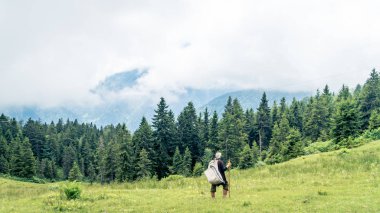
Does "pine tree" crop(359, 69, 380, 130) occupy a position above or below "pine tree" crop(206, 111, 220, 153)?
above

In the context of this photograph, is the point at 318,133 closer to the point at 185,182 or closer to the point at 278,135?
the point at 278,135

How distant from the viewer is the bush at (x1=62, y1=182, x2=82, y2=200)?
23.6m

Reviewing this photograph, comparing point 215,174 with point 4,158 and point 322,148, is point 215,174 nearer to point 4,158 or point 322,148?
point 322,148

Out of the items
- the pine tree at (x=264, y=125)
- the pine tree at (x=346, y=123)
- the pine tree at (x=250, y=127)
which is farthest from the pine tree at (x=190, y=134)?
the pine tree at (x=346, y=123)

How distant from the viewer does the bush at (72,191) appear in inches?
928

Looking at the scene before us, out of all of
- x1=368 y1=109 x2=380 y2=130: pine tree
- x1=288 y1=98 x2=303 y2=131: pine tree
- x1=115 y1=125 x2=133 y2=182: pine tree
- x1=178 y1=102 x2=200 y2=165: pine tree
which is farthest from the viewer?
x1=288 y1=98 x2=303 y2=131: pine tree

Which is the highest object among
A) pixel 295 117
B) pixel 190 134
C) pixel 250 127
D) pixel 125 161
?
pixel 295 117

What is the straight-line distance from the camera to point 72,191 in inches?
928

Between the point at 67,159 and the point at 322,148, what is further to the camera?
the point at 67,159

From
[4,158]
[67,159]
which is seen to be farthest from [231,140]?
[67,159]

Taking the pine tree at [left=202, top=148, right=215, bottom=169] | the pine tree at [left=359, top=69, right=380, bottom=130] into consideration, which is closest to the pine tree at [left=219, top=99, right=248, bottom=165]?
the pine tree at [left=202, top=148, right=215, bottom=169]

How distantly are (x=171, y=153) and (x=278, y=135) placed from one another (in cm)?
2947

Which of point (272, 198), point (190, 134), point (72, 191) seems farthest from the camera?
point (190, 134)

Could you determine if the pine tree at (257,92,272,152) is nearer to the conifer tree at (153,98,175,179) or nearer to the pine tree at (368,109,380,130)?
the conifer tree at (153,98,175,179)
